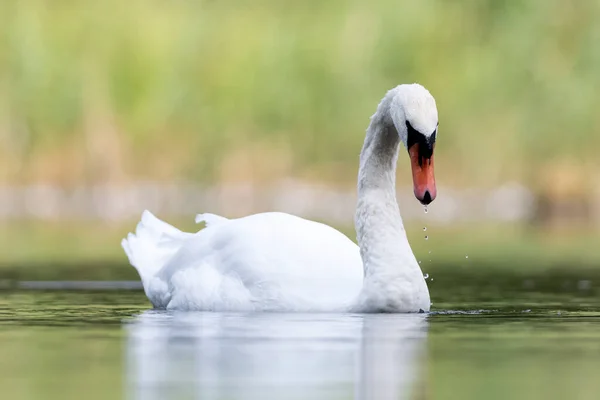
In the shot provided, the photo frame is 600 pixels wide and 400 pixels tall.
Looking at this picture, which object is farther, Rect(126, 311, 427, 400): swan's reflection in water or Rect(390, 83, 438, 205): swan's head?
Rect(390, 83, 438, 205): swan's head

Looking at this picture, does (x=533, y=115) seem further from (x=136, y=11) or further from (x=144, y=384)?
(x=144, y=384)

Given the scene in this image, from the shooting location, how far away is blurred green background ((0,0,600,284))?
108ft

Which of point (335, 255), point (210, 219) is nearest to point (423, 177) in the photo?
point (335, 255)

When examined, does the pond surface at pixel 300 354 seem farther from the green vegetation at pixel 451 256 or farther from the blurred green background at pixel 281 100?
the blurred green background at pixel 281 100

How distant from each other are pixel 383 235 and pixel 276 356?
216 cm

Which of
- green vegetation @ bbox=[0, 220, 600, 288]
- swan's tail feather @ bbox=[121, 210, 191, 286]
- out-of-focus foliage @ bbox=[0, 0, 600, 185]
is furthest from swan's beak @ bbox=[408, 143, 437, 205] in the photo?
out-of-focus foliage @ bbox=[0, 0, 600, 185]

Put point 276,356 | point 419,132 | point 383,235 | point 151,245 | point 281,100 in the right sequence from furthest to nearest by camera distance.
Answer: point 281,100
point 151,245
point 383,235
point 419,132
point 276,356

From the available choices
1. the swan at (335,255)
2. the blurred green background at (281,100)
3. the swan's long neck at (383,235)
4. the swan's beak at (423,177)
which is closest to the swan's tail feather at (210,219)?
the swan at (335,255)

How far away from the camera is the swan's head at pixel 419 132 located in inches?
302

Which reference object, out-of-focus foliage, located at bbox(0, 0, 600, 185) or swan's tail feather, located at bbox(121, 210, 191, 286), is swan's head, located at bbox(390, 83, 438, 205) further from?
out-of-focus foliage, located at bbox(0, 0, 600, 185)

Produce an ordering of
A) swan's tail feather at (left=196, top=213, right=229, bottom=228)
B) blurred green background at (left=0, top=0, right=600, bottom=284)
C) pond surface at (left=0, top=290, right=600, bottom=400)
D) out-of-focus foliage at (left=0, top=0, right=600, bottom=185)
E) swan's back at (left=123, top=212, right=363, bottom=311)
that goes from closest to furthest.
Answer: pond surface at (left=0, top=290, right=600, bottom=400), swan's back at (left=123, top=212, right=363, bottom=311), swan's tail feather at (left=196, top=213, right=229, bottom=228), blurred green background at (left=0, top=0, right=600, bottom=284), out-of-focus foliage at (left=0, top=0, right=600, bottom=185)

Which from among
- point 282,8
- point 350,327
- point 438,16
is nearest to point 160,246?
point 350,327

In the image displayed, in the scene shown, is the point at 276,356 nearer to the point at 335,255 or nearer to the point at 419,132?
the point at 419,132

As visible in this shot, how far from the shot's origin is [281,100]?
128 feet
